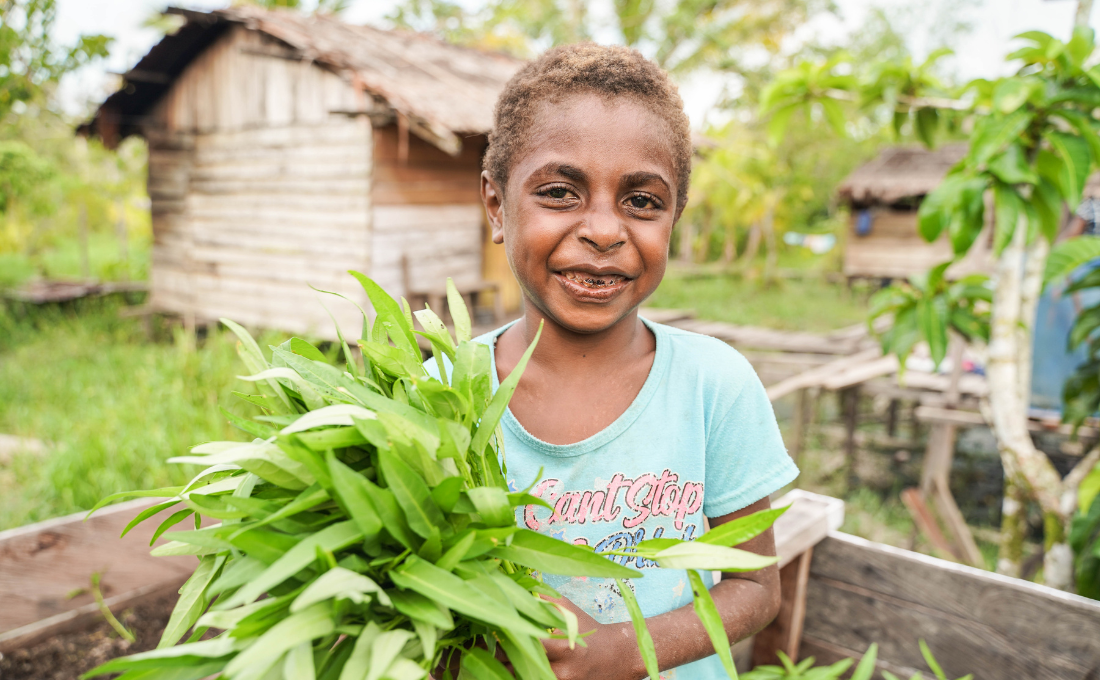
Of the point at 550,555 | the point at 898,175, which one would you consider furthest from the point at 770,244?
the point at 550,555

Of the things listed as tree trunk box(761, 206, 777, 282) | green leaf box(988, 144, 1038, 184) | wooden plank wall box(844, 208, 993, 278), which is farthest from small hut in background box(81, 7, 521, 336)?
wooden plank wall box(844, 208, 993, 278)

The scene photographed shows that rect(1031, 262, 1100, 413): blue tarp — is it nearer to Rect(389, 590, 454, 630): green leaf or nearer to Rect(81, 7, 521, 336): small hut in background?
Rect(81, 7, 521, 336): small hut in background

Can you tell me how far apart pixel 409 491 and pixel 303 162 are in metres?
7.69

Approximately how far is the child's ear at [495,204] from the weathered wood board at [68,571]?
150 cm

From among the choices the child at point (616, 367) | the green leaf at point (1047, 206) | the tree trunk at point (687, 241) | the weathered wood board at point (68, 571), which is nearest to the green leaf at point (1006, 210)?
the green leaf at point (1047, 206)

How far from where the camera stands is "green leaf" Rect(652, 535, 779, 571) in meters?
0.76

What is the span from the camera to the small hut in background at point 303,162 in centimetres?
700

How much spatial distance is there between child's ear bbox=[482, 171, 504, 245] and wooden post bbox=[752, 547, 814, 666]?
1212 millimetres

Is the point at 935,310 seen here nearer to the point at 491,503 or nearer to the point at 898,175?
the point at 491,503

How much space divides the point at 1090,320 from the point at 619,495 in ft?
8.95

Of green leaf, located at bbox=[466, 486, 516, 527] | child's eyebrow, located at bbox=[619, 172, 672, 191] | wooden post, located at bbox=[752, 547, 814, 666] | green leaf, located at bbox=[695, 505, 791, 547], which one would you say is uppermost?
child's eyebrow, located at bbox=[619, 172, 672, 191]

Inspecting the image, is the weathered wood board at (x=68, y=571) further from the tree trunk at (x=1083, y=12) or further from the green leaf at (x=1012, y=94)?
the tree trunk at (x=1083, y=12)

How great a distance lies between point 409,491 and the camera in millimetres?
732

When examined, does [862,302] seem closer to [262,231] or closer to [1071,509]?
[262,231]
